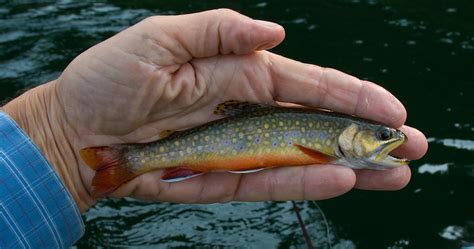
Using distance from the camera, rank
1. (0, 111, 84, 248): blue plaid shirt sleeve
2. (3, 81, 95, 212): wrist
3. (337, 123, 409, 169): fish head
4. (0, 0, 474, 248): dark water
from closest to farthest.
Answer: (0, 111, 84, 248): blue plaid shirt sleeve
(337, 123, 409, 169): fish head
(3, 81, 95, 212): wrist
(0, 0, 474, 248): dark water

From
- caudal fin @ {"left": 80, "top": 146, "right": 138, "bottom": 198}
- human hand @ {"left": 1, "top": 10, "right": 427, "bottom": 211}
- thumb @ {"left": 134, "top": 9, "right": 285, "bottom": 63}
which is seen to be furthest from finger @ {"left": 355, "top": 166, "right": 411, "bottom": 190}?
caudal fin @ {"left": 80, "top": 146, "right": 138, "bottom": 198}

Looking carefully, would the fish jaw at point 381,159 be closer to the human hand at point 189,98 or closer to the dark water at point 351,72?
the human hand at point 189,98

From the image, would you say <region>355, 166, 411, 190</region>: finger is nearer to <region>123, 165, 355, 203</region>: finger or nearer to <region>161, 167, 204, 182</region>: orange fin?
<region>123, 165, 355, 203</region>: finger

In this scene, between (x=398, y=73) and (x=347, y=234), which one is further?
(x=398, y=73)

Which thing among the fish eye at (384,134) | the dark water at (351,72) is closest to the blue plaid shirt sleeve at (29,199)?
the dark water at (351,72)

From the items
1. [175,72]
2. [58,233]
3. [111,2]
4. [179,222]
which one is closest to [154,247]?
[179,222]

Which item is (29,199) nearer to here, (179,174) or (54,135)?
(54,135)

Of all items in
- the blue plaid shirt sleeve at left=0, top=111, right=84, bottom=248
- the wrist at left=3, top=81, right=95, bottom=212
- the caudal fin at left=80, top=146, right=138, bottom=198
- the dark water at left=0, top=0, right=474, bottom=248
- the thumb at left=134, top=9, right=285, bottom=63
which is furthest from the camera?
the dark water at left=0, top=0, right=474, bottom=248

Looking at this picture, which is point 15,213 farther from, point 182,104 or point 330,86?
point 330,86
